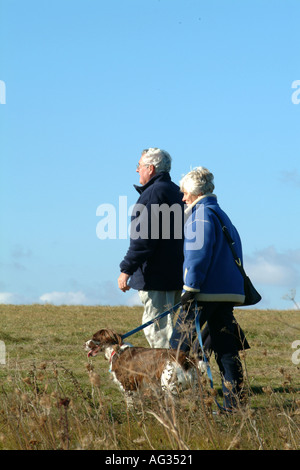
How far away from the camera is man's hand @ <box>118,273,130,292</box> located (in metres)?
7.43

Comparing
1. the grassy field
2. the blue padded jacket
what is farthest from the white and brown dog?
the blue padded jacket

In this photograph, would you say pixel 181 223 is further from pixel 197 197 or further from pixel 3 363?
pixel 3 363

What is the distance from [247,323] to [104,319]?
12.3 ft

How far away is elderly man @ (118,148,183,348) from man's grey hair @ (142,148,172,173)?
16 millimetres

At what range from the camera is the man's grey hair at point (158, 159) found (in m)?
7.70

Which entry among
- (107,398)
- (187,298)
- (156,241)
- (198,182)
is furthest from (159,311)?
(107,398)

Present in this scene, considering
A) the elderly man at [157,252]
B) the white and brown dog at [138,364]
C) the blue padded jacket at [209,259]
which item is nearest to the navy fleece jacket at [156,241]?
the elderly man at [157,252]

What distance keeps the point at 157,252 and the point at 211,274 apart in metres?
1.25

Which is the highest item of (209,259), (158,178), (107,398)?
(158,178)

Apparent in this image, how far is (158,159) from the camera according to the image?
25.2 ft

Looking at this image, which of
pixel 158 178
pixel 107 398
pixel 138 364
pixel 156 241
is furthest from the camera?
pixel 158 178

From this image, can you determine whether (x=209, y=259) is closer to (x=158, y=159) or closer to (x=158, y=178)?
(x=158, y=178)

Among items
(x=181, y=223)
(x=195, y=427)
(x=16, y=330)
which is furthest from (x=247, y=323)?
(x=195, y=427)
